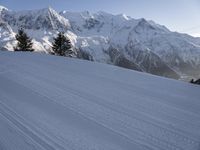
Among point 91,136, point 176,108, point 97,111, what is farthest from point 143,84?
point 91,136

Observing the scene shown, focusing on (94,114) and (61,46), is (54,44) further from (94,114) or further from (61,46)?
(94,114)

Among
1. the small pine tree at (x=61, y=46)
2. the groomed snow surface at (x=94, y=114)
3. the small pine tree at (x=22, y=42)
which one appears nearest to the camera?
the groomed snow surface at (x=94, y=114)

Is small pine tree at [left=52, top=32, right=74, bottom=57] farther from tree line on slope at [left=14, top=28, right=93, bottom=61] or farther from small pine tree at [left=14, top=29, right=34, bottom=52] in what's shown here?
small pine tree at [left=14, top=29, right=34, bottom=52]

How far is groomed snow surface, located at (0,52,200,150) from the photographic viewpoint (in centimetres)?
504

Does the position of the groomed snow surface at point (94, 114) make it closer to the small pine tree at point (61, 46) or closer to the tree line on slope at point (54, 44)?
the tree line on slope at point (54, 44)

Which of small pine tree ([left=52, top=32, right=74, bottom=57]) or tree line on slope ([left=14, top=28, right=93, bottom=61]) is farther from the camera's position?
small pine tree ([left=52, top=32, right=74, bottom=57])

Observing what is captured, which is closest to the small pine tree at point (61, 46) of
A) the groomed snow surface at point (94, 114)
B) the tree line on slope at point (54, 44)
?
the tree line on slope at point (54, 44)

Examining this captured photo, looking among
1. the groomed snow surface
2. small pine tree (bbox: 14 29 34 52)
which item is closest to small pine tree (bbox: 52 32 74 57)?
small pine tree (bbox: 14 29 34 52)

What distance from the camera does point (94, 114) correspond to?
638 centimetres

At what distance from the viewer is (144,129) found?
18.6ft

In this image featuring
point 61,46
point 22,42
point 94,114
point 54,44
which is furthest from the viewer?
point 61,46

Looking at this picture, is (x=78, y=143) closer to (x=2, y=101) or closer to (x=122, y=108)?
(x=122, y=108)

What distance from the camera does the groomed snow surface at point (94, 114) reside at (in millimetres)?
5043

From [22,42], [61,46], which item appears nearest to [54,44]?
[61,46]
